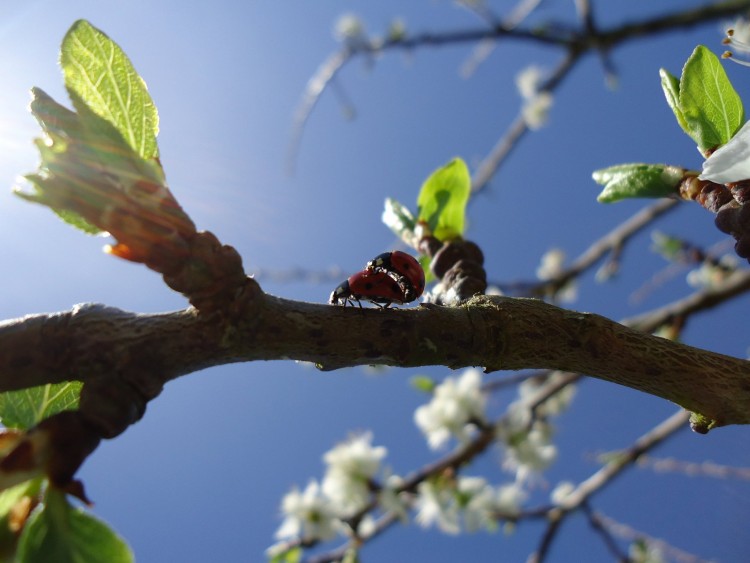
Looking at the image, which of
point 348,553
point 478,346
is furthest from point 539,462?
point 478,346

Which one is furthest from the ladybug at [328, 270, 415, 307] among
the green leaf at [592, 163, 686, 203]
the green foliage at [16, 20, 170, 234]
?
the green leaf at [592, 163, 686, 203]

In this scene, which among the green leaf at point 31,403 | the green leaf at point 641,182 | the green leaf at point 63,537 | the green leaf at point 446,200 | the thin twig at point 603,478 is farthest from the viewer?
the thin twig at point 603,478

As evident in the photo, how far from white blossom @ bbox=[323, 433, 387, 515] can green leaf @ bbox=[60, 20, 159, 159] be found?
2.28 metres

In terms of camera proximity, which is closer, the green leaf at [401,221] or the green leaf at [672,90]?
the green leaf at [672,90]

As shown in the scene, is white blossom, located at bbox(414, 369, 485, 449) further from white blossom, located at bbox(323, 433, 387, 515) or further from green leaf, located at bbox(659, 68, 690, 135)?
green leaf, located at bbox(659, 68, 690, 135)

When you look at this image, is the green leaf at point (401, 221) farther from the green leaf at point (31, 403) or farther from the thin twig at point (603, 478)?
the thin twig at point (603, 478)

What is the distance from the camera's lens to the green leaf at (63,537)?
0.55 meters

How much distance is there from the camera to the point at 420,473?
2467 millimetres

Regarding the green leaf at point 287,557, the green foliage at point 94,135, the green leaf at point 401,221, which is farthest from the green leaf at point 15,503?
the green leaf at point 287,557

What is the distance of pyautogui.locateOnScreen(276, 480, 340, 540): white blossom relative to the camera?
106 inches

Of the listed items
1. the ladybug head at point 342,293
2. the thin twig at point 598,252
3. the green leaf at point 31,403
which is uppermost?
the thin twig at point 598,252

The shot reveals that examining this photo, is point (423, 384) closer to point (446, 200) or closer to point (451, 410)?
point (451, 410)

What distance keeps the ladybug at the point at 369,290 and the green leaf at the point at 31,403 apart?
291mm

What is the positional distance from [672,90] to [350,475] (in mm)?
2254
